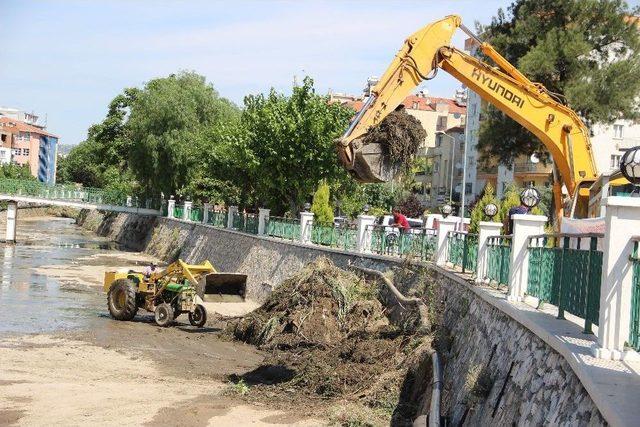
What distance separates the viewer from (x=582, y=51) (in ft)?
97.5

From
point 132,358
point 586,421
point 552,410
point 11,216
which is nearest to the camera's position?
point 586,421

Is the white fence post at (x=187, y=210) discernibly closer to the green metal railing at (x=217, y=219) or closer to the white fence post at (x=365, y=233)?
the green metal railing at (x=217, y=219)

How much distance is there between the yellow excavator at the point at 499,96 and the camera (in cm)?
1695

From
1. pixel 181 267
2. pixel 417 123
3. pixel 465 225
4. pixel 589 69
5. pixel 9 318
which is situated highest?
pixel 589 69

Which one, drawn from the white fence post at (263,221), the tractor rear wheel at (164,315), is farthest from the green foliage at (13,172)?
the tractor rear wheel at (164,315)

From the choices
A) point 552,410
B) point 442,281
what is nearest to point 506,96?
point 442,281

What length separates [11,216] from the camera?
60656 mm

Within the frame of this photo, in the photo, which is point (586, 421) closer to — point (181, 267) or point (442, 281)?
point (442, 281)

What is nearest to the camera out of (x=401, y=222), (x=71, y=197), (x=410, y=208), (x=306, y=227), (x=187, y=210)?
(x=401, y=222)

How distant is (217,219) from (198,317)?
2189 centimetres

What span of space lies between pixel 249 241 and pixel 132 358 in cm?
1804

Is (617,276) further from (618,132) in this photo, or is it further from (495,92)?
(618,132)

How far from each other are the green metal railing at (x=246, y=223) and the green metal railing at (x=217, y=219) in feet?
7.17

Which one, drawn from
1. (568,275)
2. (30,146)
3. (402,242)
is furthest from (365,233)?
(30,146)
